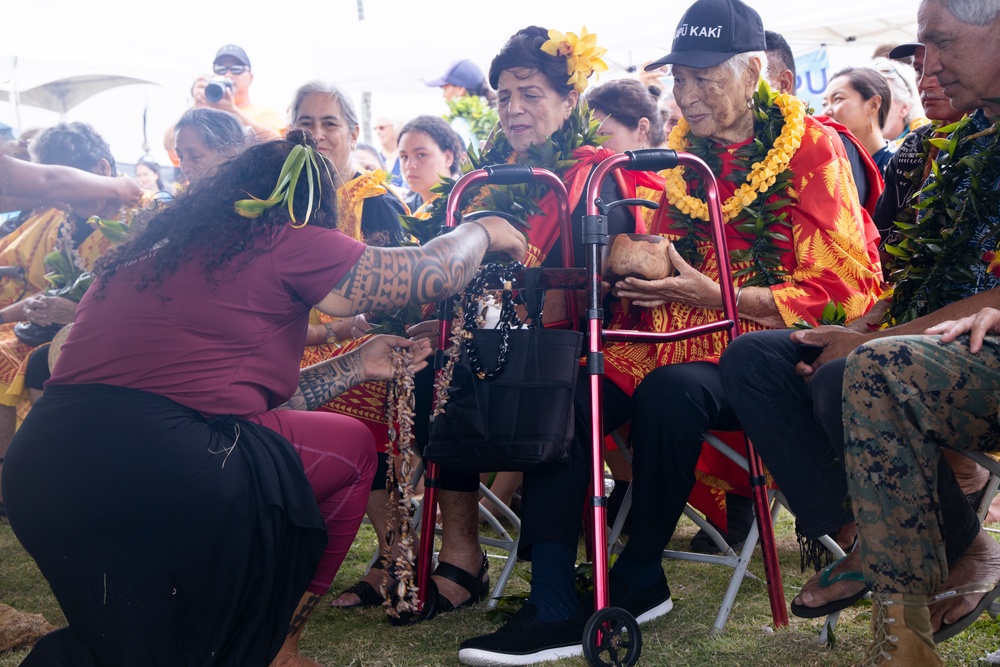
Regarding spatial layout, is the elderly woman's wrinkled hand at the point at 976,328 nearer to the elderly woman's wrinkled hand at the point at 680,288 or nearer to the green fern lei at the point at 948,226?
the green fern lei at the point at 948,226

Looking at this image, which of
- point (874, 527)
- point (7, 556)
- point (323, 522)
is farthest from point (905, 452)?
point (7, 556)

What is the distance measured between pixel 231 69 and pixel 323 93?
327 centimetres

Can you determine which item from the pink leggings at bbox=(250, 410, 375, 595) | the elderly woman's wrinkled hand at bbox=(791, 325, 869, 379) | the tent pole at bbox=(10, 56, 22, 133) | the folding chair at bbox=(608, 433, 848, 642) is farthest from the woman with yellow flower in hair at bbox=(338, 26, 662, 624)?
the tent pole at bbox=(10, 56, 22, 133)

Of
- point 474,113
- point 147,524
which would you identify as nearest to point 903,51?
point 147,524

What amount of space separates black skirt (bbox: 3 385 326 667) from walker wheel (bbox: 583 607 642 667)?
0.80 metres

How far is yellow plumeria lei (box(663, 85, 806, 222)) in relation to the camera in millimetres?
3207

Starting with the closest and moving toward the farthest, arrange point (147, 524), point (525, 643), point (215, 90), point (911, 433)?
1. point (911, 433)
2. point (147, 524)
3. point (525, 643)
4. point (215, 90)

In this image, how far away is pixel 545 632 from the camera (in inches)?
107

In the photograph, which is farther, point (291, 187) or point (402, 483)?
point (402, 483)

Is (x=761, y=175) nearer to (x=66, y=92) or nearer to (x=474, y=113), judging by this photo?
(x=474, y=113)

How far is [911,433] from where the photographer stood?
2.07 metres

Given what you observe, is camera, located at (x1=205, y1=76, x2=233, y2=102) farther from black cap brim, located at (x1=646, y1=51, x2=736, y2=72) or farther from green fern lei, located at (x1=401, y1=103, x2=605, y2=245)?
black cap brim, located at (x1=646, y1=51, x2=736, y2=72)

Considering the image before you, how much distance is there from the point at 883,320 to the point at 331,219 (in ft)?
5.18

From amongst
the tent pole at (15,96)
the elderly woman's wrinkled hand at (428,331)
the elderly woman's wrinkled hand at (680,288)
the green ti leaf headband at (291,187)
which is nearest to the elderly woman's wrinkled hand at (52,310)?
the elderly woman's wrinkled hand at (428,331)
